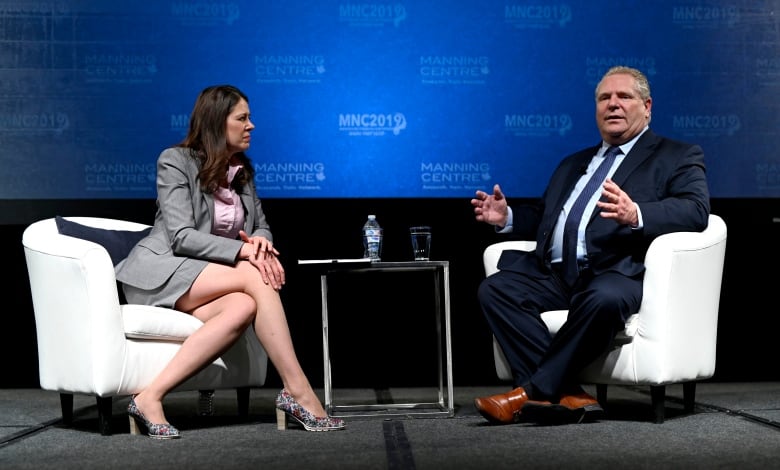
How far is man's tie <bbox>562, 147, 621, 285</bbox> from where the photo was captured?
3652 millimetres

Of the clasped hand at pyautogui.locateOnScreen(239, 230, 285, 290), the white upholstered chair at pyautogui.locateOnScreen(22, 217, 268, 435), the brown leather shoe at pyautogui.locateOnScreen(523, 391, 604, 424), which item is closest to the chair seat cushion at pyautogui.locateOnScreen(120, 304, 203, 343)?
the white upholstered chair at pyautogui.locateOnScreen(22, 217, 268, 435)

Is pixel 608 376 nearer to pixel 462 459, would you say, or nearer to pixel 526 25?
pixel 462 459

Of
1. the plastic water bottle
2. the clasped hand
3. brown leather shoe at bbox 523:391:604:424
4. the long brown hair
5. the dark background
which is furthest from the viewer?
the dark background

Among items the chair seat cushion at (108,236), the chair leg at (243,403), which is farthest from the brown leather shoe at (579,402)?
the chair seat cushion at (108,236)

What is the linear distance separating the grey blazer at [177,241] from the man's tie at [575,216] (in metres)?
1.19

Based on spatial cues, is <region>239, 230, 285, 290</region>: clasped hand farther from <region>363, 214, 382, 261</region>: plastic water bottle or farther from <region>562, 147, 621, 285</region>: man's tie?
<region>562, 147, 621, 285</region>: man's tie

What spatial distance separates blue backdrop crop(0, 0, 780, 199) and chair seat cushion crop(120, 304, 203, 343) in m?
1.66

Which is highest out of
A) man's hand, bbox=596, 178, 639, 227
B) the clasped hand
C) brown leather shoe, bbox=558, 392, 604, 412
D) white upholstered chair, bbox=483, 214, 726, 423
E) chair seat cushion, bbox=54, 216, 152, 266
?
man's hand, bbox=596, 178, 639, 227

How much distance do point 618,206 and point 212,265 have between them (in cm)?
139

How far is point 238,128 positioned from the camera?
360cm

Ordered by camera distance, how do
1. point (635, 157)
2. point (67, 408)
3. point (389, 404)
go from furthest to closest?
point (389, 404), point (635, 157), point (67, 408)

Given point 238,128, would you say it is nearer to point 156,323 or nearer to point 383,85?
point 156,323

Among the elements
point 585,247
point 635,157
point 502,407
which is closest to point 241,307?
point 502,407

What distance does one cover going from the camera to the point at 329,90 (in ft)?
16.5
